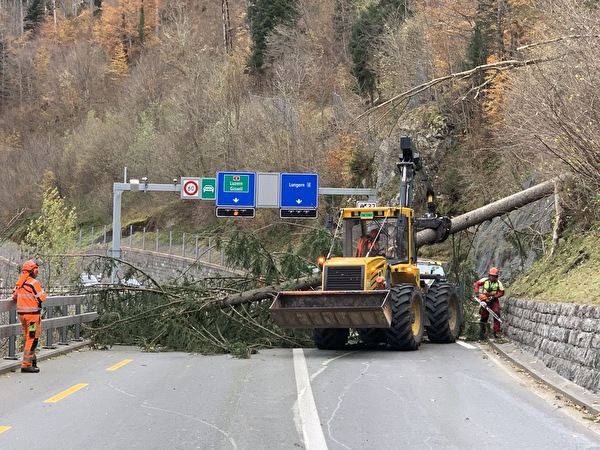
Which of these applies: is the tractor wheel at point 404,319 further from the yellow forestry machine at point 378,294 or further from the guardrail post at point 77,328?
the guardrail post at point 77,328

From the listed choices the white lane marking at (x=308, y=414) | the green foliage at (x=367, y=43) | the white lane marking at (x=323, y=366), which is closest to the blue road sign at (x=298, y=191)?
the white lane marking at (x=323, y=366)

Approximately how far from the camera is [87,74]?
3844 inches

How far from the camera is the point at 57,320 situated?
1634 centimetres

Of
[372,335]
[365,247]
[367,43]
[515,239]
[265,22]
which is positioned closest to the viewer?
[365,247]

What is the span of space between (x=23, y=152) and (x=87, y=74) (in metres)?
17.6

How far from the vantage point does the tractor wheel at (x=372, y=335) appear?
1758cm

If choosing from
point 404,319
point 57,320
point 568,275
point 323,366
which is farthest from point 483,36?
point 57,320

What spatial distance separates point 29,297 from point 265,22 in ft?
200

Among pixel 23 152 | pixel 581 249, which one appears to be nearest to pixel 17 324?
pixel 581 249

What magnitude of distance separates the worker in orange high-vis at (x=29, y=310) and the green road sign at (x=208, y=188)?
20.6m

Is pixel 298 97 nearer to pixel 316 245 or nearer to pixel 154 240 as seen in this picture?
pixel 154 240

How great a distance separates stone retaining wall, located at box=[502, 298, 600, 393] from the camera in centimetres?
1093

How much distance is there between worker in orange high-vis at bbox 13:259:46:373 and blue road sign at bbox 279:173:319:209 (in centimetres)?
2074

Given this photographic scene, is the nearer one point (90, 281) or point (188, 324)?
point (188, 324)
